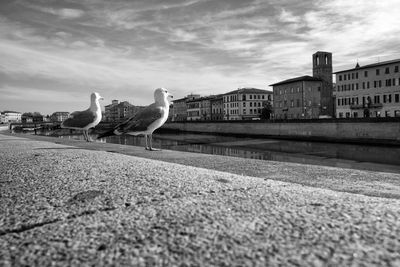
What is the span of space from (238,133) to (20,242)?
58.6m

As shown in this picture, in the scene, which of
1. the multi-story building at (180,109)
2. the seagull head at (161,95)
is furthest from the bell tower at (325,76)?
the seagull head at (161,95)

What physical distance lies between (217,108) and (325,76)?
42.1 m

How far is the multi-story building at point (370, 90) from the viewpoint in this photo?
203 ft

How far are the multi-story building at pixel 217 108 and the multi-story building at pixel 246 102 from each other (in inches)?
216

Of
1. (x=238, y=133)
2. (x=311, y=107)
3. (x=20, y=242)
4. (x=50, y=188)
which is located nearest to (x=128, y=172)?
(x=50, y=188)

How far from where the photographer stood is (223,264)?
2928 mm

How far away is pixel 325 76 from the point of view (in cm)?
8750

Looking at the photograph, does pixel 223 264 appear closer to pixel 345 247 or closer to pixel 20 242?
pixel 345 247

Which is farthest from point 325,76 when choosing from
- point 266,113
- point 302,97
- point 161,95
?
point 161,95

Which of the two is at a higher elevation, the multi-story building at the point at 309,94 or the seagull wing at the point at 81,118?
the multi-story building at the point at 309,94

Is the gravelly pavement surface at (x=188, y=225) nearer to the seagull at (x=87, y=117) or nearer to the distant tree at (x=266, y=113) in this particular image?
the seagull at (x=87, y=117)

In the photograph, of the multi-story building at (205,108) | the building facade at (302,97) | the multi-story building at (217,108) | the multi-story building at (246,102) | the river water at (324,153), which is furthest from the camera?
the multi-story building at (205,108)

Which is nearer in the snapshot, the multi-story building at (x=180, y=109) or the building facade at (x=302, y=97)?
the building facade at (x=302, y=97)

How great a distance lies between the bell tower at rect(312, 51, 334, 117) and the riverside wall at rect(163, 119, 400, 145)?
111ft
